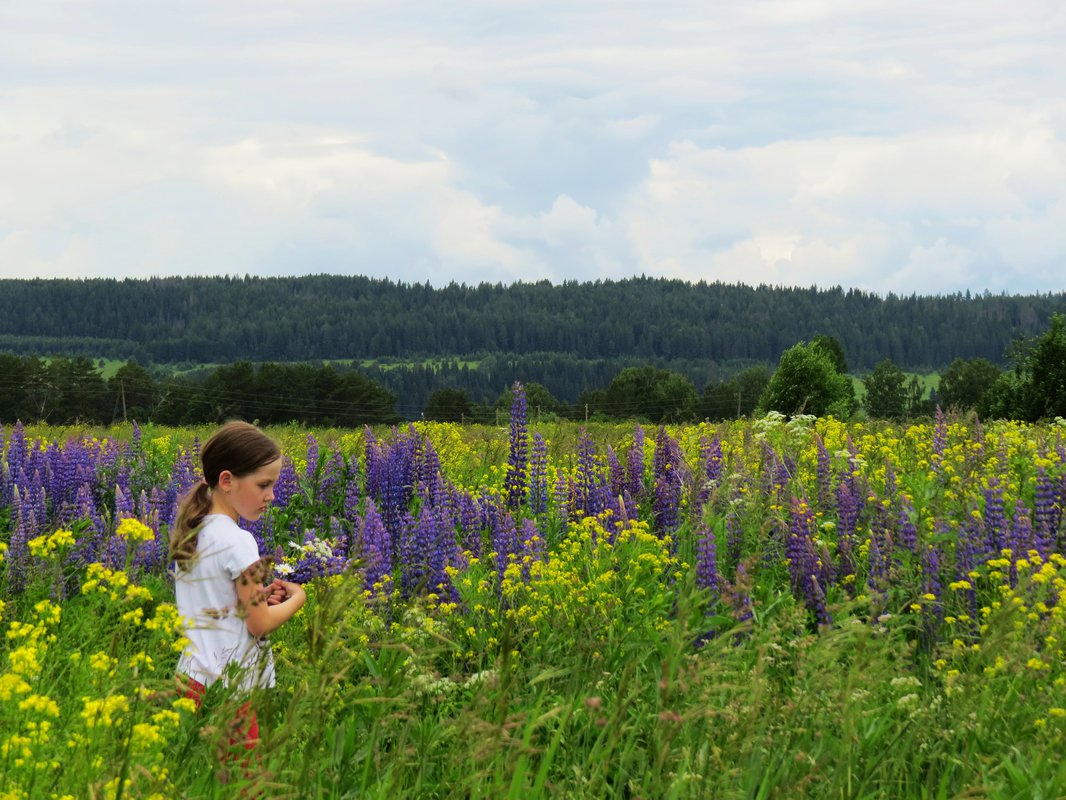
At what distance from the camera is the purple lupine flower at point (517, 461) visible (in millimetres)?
9312

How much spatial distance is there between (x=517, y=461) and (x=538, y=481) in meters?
0.33

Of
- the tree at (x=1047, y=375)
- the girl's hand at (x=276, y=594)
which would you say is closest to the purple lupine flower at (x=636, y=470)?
the girl's hand at (x=276, y=594)

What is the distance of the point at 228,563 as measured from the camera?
15.2 feet

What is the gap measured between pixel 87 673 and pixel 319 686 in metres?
1.92

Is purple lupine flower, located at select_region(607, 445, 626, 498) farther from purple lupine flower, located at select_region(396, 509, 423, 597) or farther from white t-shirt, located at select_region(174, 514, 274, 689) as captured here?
white t-shirt, located at select_region(174, 514, 274, 689)

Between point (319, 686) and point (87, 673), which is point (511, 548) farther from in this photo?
point (319, 686)

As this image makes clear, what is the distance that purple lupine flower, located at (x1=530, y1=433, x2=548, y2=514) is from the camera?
9.16m

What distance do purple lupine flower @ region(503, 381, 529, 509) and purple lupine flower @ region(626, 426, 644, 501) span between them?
958 mm

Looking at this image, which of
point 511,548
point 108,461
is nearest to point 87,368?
point 108,461

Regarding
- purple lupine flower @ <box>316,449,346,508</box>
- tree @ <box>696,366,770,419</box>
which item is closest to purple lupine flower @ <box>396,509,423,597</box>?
purple lupine flower @ <box>316,449,346,508</box>

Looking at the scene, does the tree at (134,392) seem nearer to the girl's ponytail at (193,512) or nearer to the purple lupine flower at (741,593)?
the girl's ponytail at (193,512)

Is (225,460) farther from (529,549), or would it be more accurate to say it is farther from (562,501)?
(562,501)

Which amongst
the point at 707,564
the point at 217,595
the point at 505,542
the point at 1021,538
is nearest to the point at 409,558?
the point at 505,542

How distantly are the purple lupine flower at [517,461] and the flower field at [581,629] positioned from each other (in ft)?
0.09
